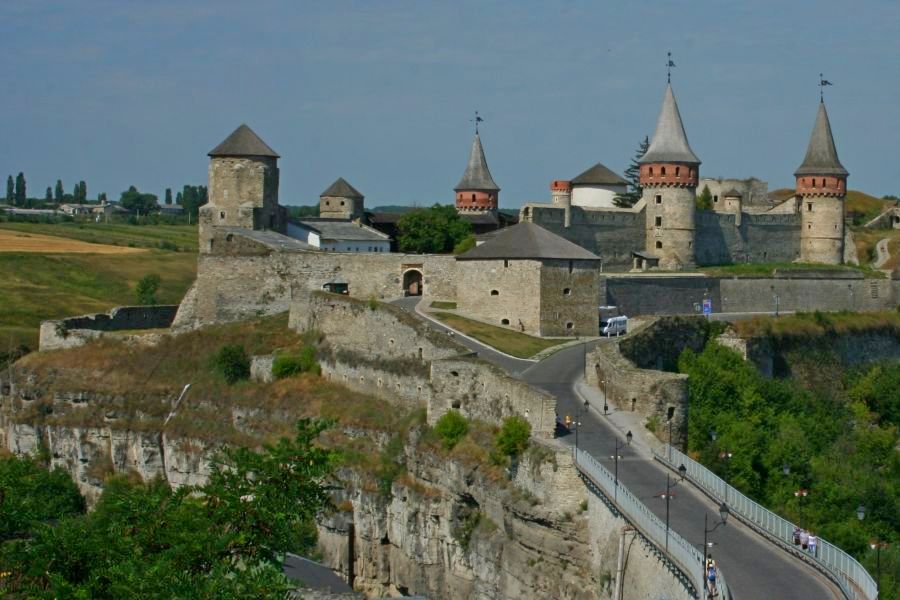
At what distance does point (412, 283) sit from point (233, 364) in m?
8.12

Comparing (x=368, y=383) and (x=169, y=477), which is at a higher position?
(x=368, y=383)

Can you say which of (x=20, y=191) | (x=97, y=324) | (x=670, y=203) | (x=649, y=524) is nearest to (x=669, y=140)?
(x=670, y=203)

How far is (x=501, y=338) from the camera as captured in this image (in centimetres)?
4972

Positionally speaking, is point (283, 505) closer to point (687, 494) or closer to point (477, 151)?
point (687, 494)

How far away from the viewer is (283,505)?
28.6 m

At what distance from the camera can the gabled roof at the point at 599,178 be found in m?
78.3

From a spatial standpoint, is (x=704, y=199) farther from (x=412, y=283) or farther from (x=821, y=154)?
(x=412, y=283)

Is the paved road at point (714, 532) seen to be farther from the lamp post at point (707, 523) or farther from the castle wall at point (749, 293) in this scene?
the castle wall at point (749, 293)

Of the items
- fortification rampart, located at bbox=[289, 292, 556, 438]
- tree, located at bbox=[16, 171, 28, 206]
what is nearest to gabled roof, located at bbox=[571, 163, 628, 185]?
fortification rampart, located at bbox=[289, 292, 556, 438]

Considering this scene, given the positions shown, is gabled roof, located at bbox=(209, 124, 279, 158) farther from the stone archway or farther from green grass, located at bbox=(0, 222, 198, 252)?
green grass, located at bbox=(0, 222, 198, 252)

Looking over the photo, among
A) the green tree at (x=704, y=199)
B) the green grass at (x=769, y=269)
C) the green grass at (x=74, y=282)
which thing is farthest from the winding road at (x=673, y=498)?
the green tree at (x=704, y=199)

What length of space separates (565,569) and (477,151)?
4489 centimetres

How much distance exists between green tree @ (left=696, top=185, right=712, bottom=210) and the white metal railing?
47.9 m

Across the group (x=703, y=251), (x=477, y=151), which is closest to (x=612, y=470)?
(x=703, y=251)
